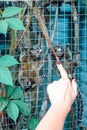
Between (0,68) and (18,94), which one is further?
(18,94)

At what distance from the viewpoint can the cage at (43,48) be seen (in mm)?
1559

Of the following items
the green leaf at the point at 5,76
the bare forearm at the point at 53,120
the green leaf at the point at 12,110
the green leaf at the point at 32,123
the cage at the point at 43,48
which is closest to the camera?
the bare forearm at the point at 53,120

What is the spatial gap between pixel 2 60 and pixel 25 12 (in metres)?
0.46

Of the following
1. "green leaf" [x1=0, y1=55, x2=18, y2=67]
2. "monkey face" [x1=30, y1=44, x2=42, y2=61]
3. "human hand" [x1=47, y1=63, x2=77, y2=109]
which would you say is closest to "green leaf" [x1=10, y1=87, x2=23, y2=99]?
"green leaf" [x1=0, y1=55, x2=18, y2=67]

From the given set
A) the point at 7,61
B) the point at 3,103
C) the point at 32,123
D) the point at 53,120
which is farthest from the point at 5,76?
the point at 53,120

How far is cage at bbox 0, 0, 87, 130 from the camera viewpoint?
5.11 ft

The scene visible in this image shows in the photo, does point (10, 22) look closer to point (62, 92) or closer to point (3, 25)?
point (3, 25)

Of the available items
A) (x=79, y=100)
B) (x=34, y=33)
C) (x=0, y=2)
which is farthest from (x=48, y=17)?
(x=79, y=100)

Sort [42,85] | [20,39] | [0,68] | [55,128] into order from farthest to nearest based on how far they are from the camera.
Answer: [42,85] → [20,39] → [0,68] → [55,128]

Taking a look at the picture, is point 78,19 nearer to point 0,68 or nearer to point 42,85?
point 42,85

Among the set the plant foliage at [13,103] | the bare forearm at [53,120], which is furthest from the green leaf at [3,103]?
the bare forearm at [53,120]

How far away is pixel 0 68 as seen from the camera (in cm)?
113

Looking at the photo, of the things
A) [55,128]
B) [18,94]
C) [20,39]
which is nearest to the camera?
[55,128]

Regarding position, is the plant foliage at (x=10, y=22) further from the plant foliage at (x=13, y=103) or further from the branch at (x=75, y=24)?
the branch at (x=75, y=24)
